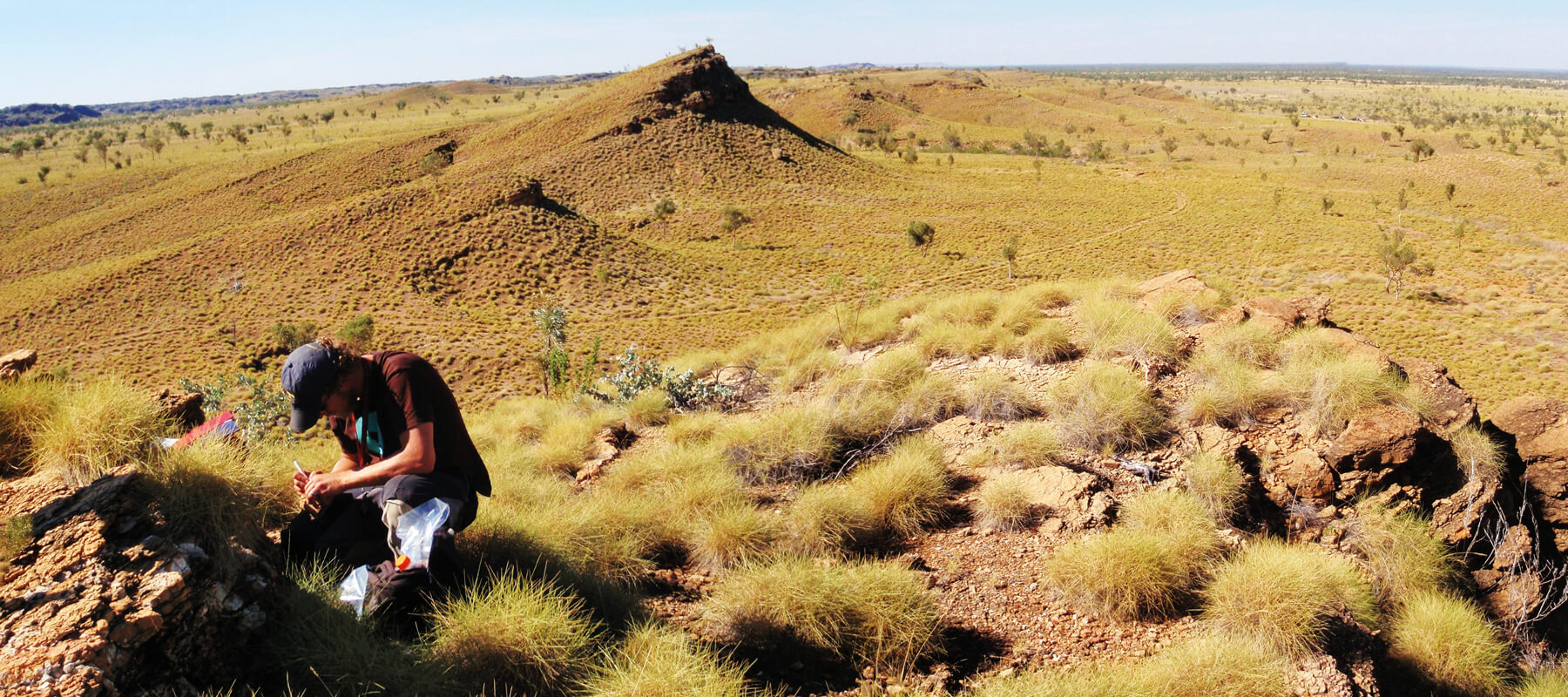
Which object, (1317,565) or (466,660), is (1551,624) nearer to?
(1317,565)

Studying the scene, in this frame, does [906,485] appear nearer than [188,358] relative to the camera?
Yes

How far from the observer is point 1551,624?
4516 millimetres

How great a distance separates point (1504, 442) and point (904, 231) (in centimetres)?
2672

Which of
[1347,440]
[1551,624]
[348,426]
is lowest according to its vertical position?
[1551,624]

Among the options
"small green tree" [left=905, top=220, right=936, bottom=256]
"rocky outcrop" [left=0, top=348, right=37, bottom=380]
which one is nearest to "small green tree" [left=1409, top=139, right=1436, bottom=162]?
"small green tree" [left=905, top=220, right=936, bottom=256]

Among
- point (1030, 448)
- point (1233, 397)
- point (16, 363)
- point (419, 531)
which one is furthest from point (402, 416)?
point (1233, 397)

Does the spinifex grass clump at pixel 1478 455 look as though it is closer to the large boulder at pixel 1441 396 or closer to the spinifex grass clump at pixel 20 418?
the large boulder at pixel 1441 396

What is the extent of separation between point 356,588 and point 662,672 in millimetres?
1292

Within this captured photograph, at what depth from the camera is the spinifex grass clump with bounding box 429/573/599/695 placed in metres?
2.84

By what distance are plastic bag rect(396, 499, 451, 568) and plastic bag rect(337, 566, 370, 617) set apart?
0.42ft

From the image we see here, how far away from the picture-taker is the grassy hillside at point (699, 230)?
757 inches

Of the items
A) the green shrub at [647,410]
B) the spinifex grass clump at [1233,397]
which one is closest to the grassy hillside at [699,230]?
the green shrub at [647,410]

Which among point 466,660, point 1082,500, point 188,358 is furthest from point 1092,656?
point 188,358

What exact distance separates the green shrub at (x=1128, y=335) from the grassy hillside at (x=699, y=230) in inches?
320
